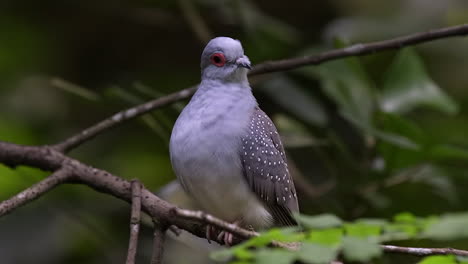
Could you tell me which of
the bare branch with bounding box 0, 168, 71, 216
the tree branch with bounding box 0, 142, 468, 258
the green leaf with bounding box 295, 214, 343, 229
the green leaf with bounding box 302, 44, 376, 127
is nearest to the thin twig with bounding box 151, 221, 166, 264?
the tree branch with bounding box 0, 142, 468, 258

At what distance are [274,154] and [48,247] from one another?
1.63 metres

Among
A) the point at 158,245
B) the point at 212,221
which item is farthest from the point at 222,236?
the point at 212,221

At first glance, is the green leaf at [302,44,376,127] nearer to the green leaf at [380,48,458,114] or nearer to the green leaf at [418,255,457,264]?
the green leaf at [380,48,458,114]

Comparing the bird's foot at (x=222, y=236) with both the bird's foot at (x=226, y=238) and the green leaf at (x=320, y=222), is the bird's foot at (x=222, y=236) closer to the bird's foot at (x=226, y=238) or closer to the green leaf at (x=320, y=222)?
the bird's foot at (x=226, y=238)

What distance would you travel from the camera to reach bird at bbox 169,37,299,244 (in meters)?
2.38

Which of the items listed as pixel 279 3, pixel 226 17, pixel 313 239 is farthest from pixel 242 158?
pixel 279 3

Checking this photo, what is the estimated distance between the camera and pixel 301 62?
2.63 m

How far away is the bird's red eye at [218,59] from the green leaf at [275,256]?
141cm

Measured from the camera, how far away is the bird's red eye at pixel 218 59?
261cm

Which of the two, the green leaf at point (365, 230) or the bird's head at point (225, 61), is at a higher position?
the bird's head at point (225, 61)

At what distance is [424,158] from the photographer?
10.6ft

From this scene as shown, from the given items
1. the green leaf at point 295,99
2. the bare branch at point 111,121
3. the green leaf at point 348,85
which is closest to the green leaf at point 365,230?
the bare branch at point 111,121

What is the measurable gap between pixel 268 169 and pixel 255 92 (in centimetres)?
153

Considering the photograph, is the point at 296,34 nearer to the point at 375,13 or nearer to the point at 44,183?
the point at 375,13
